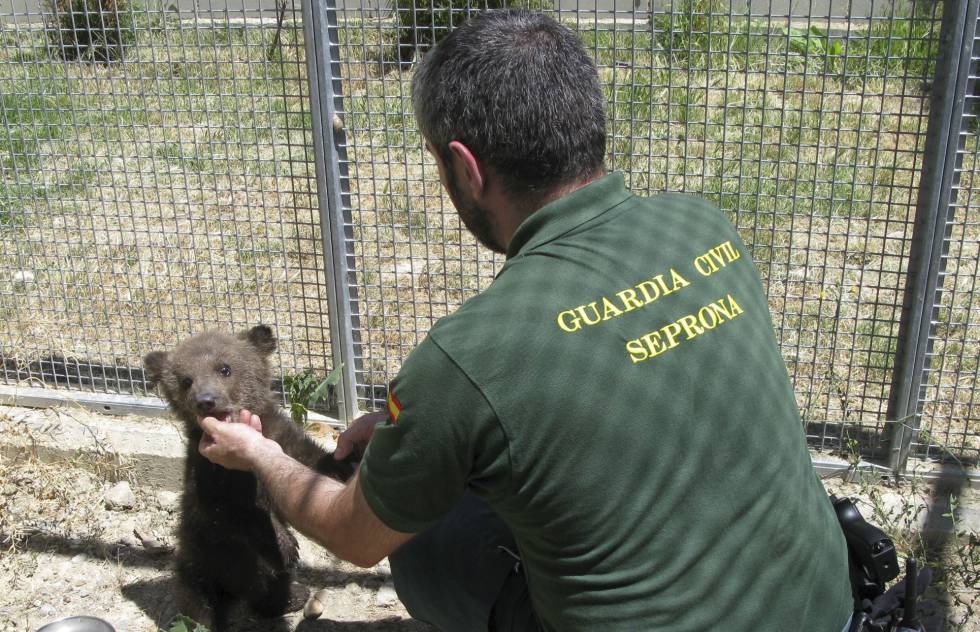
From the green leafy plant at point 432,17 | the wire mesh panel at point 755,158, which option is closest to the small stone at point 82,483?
the wire mesh panel at point 755,158

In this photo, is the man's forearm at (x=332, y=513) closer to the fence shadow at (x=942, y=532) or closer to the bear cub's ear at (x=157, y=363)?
the bear cub's ear at (x=157, y=363)

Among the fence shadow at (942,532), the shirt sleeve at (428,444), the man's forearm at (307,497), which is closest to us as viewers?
the shirt sleeve at (428,444)

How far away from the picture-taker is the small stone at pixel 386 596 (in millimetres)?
4496

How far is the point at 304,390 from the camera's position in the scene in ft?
17.3

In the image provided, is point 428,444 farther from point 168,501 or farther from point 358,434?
point 168,501

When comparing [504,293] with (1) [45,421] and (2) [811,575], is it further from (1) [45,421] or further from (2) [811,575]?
(1) [45,421]

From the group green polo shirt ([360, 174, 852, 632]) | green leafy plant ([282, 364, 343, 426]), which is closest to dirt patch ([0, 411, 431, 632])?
green leafy plant ([282, 364, 343, 426])

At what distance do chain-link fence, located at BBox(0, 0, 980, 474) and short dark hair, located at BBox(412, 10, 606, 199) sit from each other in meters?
1.77

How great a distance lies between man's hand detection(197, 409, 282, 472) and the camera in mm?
3381

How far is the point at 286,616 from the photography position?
4.44 m

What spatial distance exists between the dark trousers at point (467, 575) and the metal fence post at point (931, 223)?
2.45 m

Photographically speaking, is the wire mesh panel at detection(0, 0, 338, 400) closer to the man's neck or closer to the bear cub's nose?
the bear cub's nose

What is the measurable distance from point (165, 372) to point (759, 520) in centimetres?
292

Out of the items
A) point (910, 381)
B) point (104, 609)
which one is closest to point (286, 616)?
point (104, 609)
